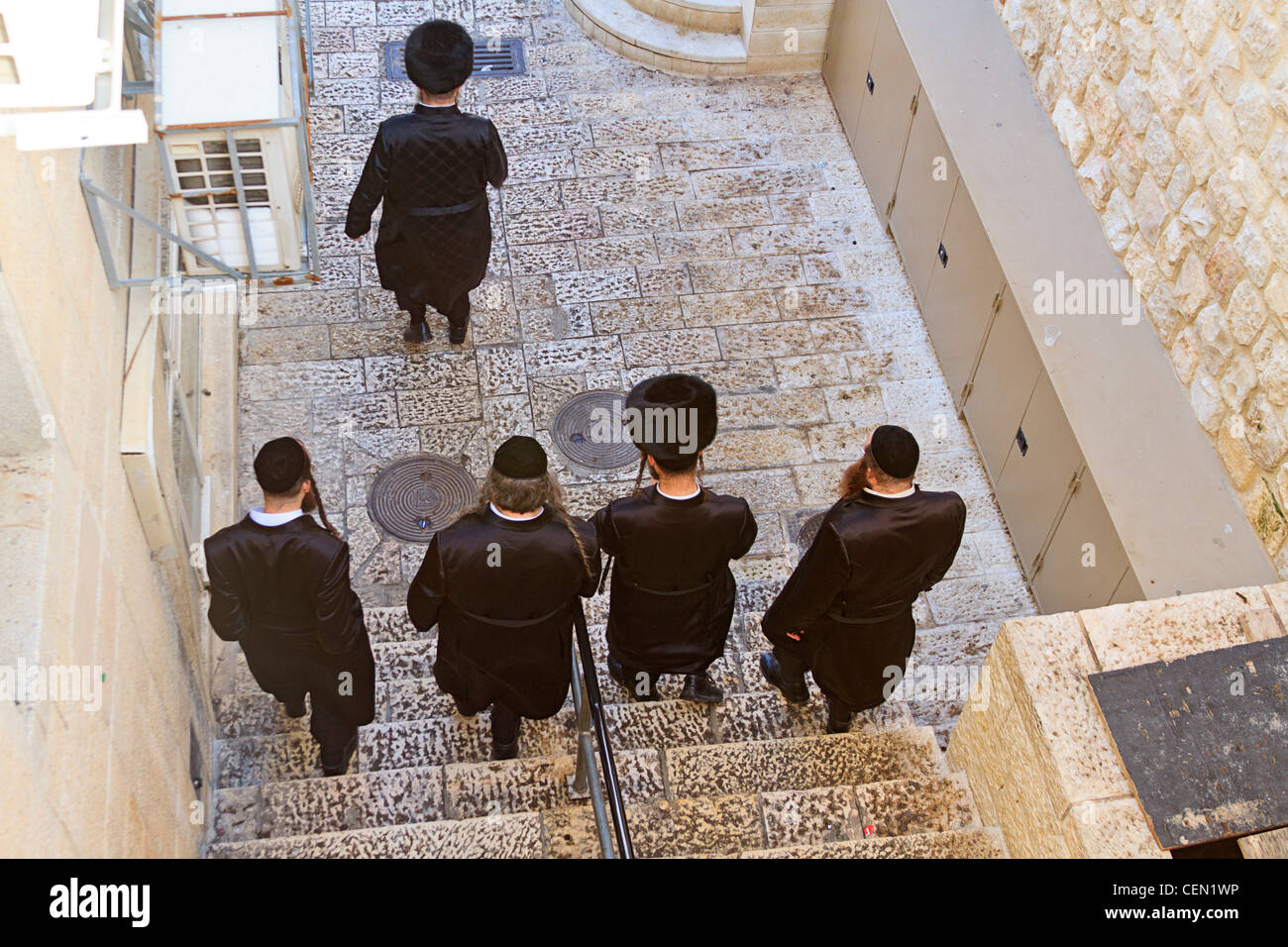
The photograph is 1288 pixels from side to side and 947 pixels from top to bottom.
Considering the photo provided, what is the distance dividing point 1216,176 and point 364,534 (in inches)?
166

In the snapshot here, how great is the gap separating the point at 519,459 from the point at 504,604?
23.2 inches

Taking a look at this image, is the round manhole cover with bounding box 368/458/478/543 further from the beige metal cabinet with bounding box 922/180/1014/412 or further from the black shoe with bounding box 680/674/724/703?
the beige metal cabinet with bounding box 922/180/1014/412

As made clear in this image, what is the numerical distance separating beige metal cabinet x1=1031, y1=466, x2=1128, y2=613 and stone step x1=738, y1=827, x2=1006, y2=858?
1681 mm

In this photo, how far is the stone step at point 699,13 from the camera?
9.29 m

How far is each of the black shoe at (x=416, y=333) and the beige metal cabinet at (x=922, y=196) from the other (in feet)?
9.67

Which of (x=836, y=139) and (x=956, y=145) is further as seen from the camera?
(x=836, y=139)

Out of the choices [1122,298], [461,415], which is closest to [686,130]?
[461,415]

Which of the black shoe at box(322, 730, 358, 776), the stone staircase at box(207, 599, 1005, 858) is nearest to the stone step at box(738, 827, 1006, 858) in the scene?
the stone staircase at box(207, 599, 1005, 858)

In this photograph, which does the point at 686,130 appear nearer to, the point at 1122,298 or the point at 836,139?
the point at 836,139

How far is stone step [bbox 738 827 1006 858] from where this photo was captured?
4.42 metres

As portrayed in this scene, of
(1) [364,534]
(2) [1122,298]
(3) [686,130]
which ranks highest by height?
(2) [1122,298]

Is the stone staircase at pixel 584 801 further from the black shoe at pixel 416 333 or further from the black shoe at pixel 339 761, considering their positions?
the black shoe at pixel 416 333

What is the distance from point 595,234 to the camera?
26.7ft

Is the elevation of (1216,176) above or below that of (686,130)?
above
